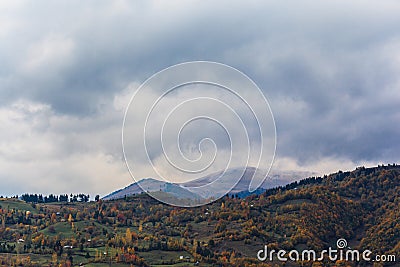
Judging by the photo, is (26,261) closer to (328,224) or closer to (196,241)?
(196,241)

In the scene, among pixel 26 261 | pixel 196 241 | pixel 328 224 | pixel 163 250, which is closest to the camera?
pixel 26 261

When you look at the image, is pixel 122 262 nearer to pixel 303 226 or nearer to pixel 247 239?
pixel 247 239

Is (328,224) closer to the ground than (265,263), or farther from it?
farther from it

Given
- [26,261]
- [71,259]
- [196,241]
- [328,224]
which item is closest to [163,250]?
[196,241]

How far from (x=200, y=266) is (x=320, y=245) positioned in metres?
44.0

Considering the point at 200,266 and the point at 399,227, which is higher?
the point at 399,227

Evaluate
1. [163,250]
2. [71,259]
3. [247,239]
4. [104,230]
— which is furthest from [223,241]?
[71,259]

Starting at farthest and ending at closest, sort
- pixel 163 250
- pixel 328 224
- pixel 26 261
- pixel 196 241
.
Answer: pixel 328 224
pixel 196 241
pixel 163 250
pixel 26 261

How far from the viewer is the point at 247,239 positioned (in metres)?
182

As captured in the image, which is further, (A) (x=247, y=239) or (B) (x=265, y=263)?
(A) (x=247, y=239)

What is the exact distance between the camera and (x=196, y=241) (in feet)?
590

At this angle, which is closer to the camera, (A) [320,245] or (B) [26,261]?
(B) [26,261]

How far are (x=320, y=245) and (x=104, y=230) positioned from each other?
215 feet

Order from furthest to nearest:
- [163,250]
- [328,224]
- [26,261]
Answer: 1. [328,224]
2. [163,250]
3. [26,261]
